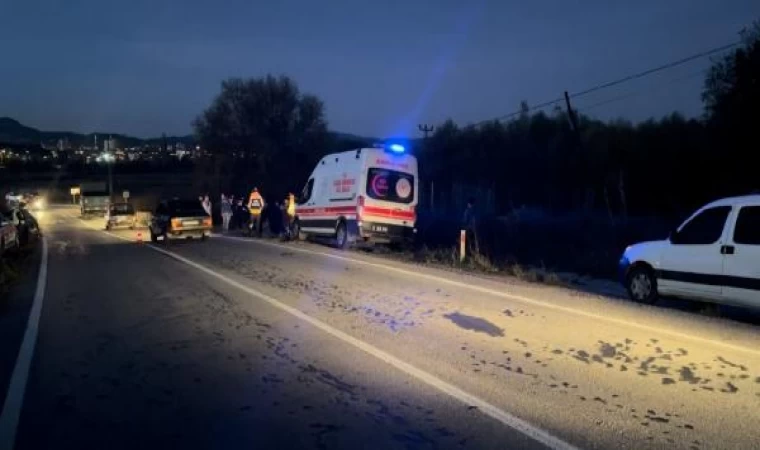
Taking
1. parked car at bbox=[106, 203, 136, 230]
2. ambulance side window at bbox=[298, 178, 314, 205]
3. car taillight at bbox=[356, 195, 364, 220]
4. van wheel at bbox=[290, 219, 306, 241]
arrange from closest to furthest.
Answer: car taillight at bbox=[356, 195, 364, 220] < ambulance side window at bbox=[298, 178, 314, 205] < van wheel at bbox=[290, 219, 306, 241] < parked car at bbox=[106, 203, 136, 230]

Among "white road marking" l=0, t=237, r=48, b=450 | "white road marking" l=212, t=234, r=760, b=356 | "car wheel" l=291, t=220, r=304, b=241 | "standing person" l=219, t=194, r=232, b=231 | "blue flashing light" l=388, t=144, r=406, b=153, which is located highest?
"blue flashing light" l=388, t=144, r=406, b=153

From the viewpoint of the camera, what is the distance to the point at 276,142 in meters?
70.3

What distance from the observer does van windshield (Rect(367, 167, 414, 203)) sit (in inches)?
878

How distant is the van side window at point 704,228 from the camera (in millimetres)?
11227

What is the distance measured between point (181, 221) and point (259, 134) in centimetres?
4330

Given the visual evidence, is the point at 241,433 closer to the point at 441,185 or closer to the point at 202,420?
the point at 202,420

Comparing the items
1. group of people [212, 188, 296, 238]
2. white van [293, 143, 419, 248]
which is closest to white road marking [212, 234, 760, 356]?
white van [293, 143, 419, 248]

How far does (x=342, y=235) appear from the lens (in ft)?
76.9

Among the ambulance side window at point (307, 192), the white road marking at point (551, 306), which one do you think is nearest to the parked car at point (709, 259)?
the white road marking at point (551, 306)

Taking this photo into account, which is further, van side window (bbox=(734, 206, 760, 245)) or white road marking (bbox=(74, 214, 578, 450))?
van side window (bbox=(734, 206, 760, 245))

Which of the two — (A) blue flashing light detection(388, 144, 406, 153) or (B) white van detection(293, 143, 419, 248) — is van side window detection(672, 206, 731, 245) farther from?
(A) blue flashing light detection(388, 144, 406, 153)

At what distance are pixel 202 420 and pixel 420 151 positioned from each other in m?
60.3

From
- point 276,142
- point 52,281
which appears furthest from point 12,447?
point 276,142

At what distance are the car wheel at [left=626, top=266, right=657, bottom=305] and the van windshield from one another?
10.5 meters
